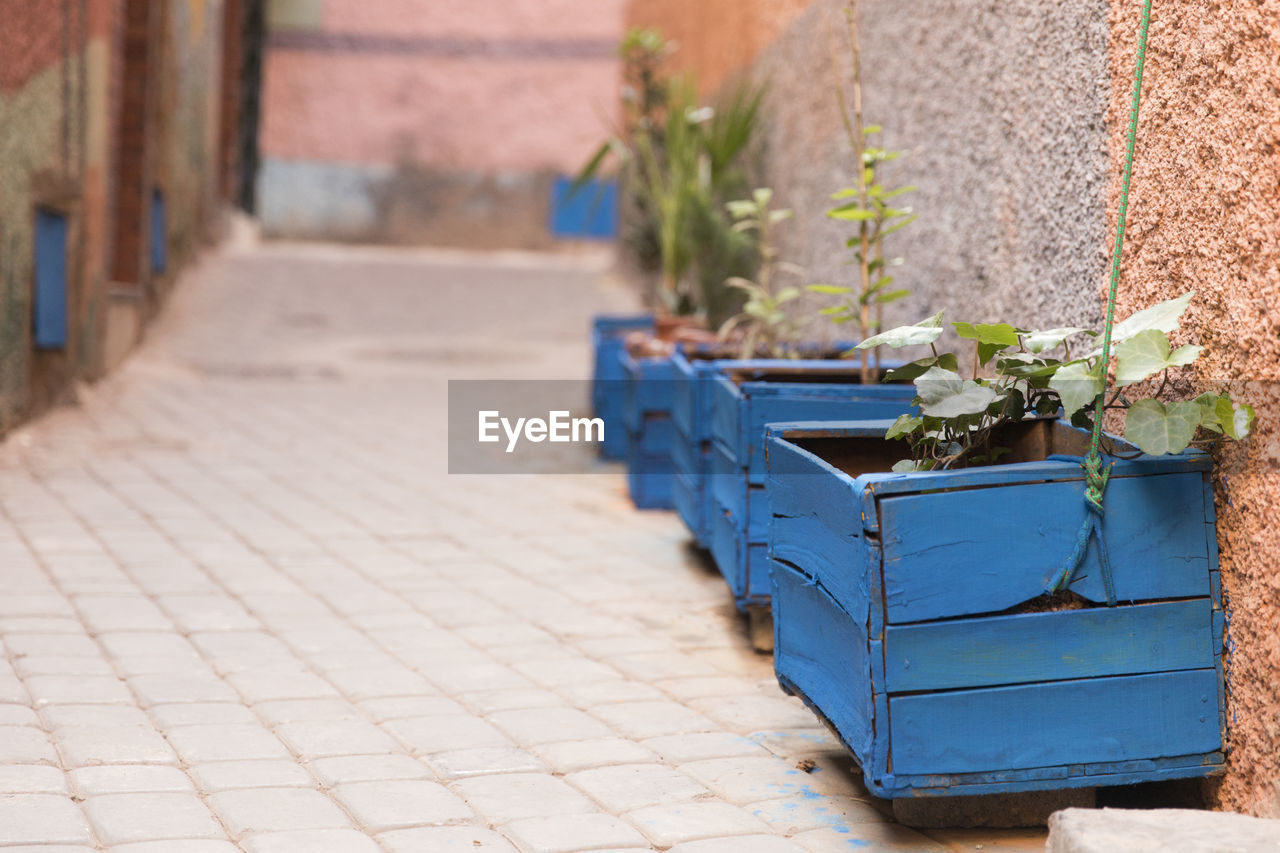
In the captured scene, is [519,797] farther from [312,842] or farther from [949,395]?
[949,395]

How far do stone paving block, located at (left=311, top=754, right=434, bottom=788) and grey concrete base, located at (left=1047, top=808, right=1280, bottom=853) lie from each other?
116cm

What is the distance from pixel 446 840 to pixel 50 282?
4.66 metres

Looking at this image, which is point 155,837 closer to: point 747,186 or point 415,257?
point 747,186

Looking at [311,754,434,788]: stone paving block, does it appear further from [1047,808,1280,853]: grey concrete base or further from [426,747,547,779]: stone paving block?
[1047,808,1280,853]: grey concrete base

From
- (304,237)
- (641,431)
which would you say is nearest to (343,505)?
(641,431)

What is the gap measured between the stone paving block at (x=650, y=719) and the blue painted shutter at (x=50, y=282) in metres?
4.06

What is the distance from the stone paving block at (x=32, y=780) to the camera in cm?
235

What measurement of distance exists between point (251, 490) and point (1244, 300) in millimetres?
3781

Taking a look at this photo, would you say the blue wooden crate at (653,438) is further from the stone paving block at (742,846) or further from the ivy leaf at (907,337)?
the stone paving block at (742,846)

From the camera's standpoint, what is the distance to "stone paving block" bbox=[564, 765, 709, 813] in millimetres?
2412

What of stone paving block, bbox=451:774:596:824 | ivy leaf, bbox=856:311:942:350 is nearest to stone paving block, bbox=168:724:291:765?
stone paving block, bbox=451:774:596:824

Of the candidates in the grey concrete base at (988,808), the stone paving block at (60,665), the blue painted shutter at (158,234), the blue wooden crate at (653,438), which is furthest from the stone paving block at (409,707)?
the blue painted shutter at (158,234)

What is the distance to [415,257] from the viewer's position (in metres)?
14.6

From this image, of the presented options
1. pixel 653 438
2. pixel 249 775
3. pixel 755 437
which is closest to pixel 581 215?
pixel 653 438
